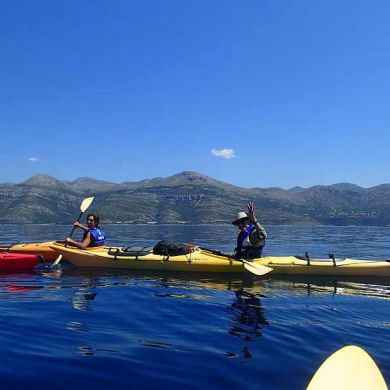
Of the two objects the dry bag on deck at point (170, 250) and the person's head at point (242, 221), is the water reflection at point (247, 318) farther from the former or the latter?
the dry bag on deck at point (170, 250)

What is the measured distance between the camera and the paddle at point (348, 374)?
4324 mm

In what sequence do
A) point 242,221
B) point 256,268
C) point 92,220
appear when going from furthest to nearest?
point 92,220 < point 242,221 < point 256,268

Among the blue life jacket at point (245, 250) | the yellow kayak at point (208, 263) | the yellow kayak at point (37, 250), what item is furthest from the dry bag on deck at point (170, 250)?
the yellow kayak at point (37, 250)

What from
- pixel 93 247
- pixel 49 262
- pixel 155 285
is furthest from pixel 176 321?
pixel 49 262

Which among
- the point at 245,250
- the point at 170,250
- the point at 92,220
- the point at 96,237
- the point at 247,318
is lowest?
the point at 247,318

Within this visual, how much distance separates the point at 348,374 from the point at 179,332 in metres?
3.84

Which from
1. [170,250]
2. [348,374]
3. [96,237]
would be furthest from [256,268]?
[348,374]

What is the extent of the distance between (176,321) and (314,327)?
9.08ft

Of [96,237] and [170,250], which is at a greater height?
[96,237]

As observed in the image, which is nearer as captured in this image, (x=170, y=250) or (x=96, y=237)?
(x=170, y=250)

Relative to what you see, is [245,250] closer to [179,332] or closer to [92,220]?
[92,220]

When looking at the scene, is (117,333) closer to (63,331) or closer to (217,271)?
(63,331)

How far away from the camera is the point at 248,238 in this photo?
50.5ft

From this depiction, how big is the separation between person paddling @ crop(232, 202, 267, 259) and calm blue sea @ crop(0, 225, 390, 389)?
2.19 metres
